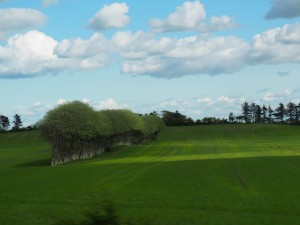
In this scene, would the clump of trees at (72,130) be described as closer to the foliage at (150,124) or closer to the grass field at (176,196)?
the grass field at (176,196)

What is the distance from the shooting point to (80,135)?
6625cm

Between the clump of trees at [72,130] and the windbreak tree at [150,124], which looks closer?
the clump of trees at [72,130]

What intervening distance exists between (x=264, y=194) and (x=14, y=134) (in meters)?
167

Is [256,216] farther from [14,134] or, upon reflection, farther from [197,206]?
[14,134]

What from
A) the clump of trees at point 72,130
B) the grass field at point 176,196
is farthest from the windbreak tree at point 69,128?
the grass field at point 176,196

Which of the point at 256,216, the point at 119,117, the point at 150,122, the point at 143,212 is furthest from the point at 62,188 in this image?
the point at 150,122

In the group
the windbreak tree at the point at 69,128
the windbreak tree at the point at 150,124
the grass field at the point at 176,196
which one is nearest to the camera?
the grass field at the point at 176,196

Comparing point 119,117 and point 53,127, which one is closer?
point 53,127

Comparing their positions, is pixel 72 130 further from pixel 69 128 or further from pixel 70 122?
pixel 70 122

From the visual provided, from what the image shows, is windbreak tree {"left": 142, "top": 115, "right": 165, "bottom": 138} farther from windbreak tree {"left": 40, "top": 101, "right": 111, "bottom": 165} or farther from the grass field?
the grass field

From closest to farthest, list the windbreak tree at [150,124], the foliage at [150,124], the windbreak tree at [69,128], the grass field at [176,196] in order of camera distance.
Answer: the grass field at [176,196], the windbreak tree at [69,128], the foliage at [150,124], the windbreak tree at [150,124]

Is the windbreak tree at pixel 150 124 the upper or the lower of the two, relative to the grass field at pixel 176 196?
upper

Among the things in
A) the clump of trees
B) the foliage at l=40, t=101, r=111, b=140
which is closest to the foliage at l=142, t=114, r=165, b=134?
the clump of trees

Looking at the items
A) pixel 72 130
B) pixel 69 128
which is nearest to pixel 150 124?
pixel 72 130
